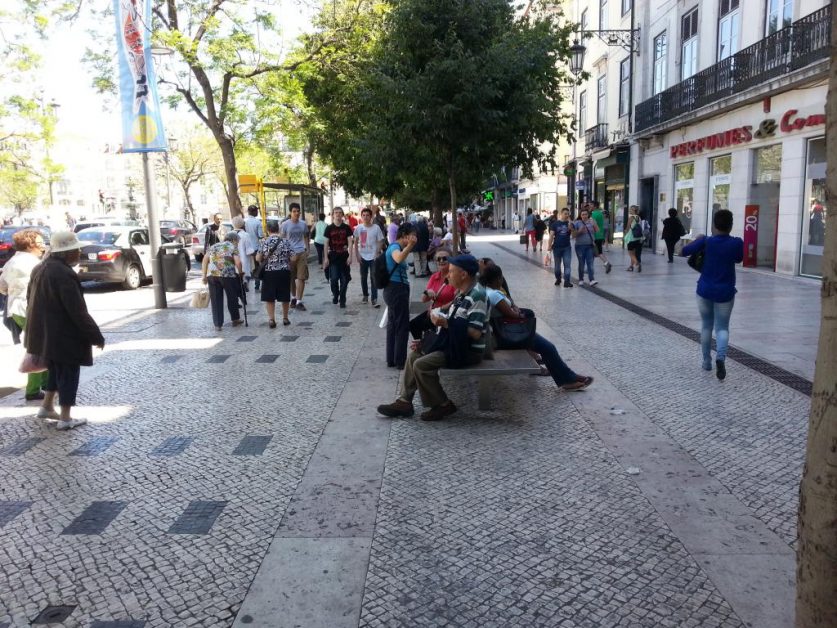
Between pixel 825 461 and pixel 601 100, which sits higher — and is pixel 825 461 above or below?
below

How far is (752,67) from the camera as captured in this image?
653 inches

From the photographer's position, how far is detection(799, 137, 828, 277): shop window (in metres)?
14.5

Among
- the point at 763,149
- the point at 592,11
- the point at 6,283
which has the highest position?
the point at 592,11

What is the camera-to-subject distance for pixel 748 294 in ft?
41.7

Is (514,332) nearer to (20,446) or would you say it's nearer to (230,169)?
(20,446)

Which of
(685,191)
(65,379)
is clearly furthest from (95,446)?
(685,191)

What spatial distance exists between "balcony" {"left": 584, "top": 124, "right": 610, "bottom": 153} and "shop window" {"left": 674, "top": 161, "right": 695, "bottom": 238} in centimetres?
774

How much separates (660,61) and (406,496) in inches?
934

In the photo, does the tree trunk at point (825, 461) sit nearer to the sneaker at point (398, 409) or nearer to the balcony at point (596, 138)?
the sneaker at point (398, 409)

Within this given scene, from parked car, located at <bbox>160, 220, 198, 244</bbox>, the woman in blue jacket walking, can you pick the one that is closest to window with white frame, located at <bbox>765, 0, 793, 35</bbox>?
the woman in blue jacket walking

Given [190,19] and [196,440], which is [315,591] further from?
[190,19]

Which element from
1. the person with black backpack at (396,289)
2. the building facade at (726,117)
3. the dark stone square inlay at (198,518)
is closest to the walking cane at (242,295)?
the person with black backpack at (396,289)

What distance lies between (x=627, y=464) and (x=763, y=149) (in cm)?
1530

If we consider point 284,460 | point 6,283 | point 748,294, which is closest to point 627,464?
point 284,460
